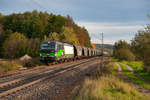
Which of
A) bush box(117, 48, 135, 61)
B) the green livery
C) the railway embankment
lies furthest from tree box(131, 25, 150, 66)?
bush box(117, 48, 135, 61)

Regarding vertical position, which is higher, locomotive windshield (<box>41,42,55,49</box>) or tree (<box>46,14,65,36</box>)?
tree (<box>46,14,65,36</box>)

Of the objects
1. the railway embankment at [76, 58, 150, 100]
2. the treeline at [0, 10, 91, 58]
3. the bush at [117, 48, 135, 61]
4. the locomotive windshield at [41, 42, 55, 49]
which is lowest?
the railway embankment at [76, 58, 150, 100]

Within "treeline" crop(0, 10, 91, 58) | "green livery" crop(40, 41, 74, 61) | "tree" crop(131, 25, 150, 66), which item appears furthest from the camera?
"treeline" crop(0, 10, 91, 58)

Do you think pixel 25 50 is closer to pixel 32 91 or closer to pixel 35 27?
pixel 35 27

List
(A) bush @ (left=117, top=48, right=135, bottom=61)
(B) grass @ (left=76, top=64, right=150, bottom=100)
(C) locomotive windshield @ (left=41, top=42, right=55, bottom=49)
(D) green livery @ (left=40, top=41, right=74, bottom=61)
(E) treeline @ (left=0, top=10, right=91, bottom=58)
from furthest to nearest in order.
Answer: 1. (E) treeline @ (left=0, top=10, right=91, bottom=58)
2. (A) bush @ (left=117, top=48, right=135, bottom=61)
3. (C) locomotive windshield @ (left=41, top=42, right=55, bottom=49)
4. (D) green livery @ (left=40, top=41, right=74, bottom=61)
5. (B) grass @ (left=76, top=64, right=150, bottom=100)

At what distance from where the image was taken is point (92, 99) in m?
7.12

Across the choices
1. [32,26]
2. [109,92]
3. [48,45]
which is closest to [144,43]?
[109,92]

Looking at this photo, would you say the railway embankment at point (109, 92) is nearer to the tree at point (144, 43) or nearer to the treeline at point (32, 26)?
the tree at point (144, 43)

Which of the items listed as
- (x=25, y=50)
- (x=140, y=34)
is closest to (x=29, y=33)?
(x=25, y=50)

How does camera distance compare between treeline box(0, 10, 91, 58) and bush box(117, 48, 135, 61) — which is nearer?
bush box(117, 48, 135, 61)

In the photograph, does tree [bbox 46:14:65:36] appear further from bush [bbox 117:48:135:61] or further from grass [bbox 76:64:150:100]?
grass [bbox 76:64:150:100]

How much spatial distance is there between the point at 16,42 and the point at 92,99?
48.5m

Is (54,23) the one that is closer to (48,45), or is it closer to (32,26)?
(32,26)

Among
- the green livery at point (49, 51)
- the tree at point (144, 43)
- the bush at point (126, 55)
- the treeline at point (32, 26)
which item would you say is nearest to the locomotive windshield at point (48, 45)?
the green livery at point (49, 51)
